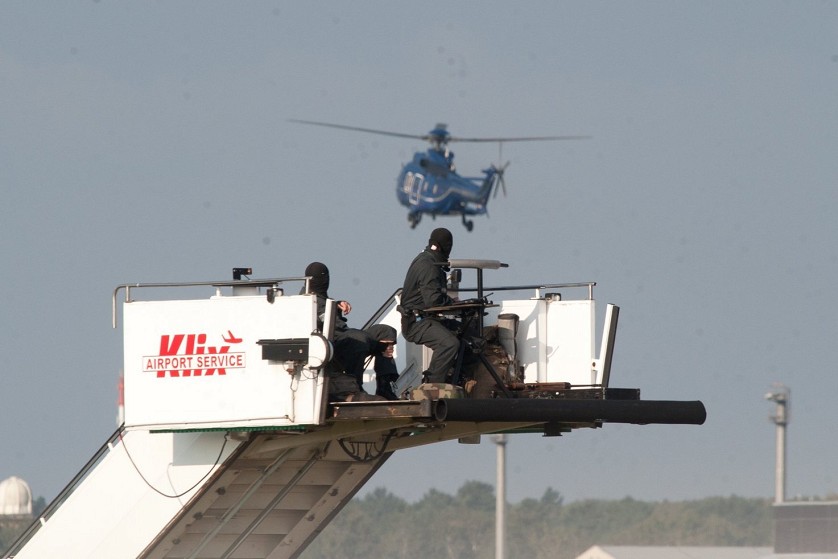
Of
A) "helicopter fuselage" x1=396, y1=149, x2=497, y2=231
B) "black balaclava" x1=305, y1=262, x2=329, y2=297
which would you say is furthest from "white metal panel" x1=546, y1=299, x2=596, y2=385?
"helicopter fuselage" x1=396, y1=149, x2=497, y2=231

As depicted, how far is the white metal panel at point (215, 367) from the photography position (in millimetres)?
15336

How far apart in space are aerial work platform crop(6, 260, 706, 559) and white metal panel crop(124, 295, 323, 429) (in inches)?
0.5

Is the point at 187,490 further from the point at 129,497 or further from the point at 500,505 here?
the point at 500,505

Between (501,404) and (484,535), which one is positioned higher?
(501,404)

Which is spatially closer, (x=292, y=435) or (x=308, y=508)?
(x=292, y=435)

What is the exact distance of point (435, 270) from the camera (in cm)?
1641

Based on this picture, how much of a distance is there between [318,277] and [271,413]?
1568mm

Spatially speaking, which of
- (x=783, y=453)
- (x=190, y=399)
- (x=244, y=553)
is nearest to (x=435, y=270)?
(x=190, y=399)

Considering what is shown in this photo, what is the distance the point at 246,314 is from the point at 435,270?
2.05m

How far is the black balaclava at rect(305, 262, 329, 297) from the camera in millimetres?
16094

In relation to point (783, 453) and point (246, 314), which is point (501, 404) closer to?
point (246, 314)

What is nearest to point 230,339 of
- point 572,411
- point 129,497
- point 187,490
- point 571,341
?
point 187,490

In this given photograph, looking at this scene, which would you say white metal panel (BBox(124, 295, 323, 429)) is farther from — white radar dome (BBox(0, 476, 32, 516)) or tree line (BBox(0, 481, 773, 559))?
tree line (BBox(0, 481, 773, 559))

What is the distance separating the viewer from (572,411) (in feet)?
52.6
